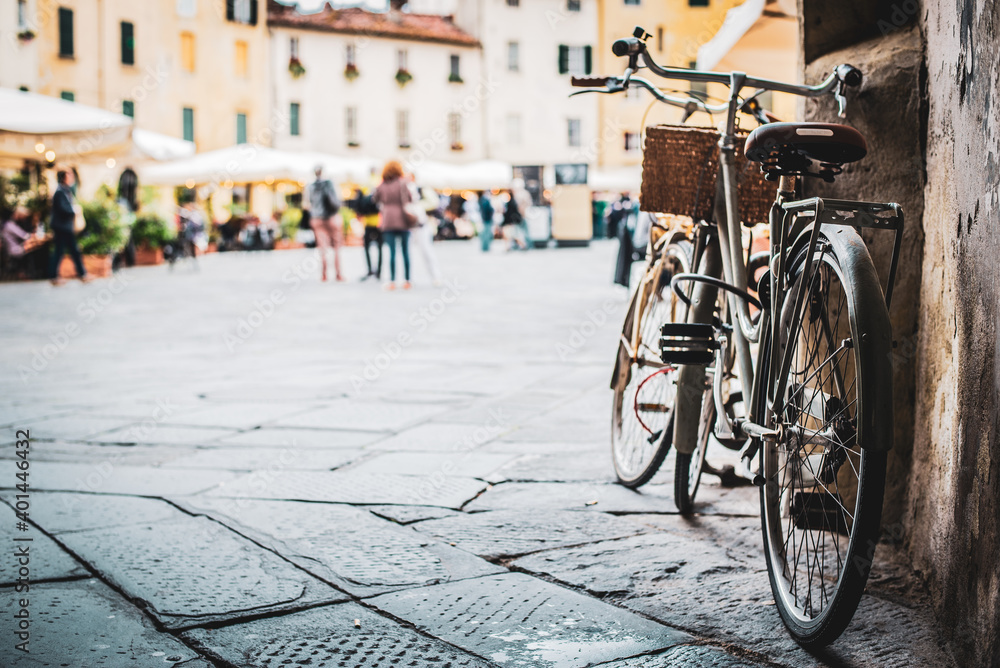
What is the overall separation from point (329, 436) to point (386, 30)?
4367 cm

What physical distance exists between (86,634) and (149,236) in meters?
18.1

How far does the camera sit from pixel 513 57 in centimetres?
4759

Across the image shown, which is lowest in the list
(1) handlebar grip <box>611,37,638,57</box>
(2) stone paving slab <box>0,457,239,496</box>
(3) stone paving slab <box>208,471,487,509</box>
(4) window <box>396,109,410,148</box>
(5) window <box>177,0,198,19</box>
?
(3) stone paving slab <box>208,471,487,509</box>

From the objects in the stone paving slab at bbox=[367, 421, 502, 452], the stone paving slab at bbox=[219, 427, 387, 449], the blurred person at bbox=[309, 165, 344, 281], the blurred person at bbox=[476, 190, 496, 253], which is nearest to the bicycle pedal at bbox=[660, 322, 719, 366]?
the stone paving slab at bbox=[367, 421, 502, 452]

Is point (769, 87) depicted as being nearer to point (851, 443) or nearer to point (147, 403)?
point (851, 443)

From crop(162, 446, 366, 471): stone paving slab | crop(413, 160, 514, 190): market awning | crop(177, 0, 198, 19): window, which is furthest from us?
crop(177, 0, 198, 19): window

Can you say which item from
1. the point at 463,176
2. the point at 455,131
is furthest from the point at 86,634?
the point at 455,131

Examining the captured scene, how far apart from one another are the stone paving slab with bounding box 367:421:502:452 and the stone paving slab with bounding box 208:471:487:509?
496mm

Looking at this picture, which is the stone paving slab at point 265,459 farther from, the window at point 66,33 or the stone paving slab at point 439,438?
the window at point 66,33

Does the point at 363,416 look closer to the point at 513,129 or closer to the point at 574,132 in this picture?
the point at 513,129

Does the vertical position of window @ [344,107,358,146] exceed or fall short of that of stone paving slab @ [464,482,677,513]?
it exceeds it

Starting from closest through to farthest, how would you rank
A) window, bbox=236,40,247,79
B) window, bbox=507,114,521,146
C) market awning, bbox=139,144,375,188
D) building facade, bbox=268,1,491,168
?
1. market awning, bbox=139,144,375,188
2. window, bbox=236,40,247,79
3. building facade, bbox=268,1,491,168
4. window, bbox=507,114,521,146

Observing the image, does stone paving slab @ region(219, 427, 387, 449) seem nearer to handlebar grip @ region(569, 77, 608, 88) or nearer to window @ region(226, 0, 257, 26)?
handlebar grip @ region(569, 77, 608, 88)

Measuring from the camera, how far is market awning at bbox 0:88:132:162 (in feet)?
38.9
